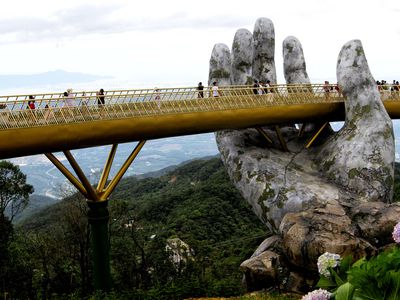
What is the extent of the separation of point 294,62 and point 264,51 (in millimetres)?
1616

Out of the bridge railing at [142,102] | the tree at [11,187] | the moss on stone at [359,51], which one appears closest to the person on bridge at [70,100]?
the bridge railing at [142,102]

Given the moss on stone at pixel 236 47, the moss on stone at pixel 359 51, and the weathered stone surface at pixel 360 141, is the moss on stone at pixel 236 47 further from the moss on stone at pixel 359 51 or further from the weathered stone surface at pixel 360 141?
the moss on stone at pixel 359 51

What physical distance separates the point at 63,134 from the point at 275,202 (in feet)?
25.0

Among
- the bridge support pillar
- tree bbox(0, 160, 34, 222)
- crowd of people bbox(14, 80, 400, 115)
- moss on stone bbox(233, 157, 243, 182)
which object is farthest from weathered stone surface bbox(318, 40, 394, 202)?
tree bbox(0, 160, 34, 222)

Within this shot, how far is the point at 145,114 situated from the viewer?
14969 millimetres

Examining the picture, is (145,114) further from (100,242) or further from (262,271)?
(262,271)

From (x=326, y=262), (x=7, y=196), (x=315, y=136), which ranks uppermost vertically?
(x=315, y=136)

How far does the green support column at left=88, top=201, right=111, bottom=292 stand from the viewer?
1455 centimetres

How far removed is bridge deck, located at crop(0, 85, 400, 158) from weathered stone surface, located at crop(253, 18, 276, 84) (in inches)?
79.0

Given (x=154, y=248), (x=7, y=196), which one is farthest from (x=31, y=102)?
(x=154, y=248)

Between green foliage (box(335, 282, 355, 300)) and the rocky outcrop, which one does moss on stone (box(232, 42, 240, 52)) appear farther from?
green foliage (box(335, 282, 355, 300))

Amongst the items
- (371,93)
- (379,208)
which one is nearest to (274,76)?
(371,93)

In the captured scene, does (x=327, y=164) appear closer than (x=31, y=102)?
No

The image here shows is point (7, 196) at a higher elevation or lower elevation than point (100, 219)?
higher
